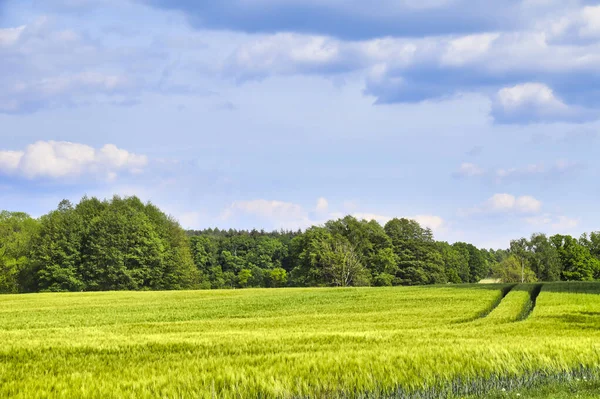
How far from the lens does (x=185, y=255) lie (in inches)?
4141

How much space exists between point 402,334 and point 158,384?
12132mm

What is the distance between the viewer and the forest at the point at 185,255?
94625 mm

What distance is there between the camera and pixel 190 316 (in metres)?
37.9

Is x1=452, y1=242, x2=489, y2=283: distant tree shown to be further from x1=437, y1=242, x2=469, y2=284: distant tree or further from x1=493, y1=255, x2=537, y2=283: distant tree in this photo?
x1=493, y1=255, x2=537, y2=283: distant tree

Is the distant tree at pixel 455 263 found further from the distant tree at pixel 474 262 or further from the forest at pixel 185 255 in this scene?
the distant tree at pixel 474 262

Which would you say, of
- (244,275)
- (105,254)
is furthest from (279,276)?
(105,254)

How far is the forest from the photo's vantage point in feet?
310

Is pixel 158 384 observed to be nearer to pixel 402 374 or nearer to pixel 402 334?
pixel 402 374

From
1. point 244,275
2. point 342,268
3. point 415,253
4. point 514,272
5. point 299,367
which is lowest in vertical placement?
point 514,272

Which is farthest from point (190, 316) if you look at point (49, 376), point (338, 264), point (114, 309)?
point (338, 264)

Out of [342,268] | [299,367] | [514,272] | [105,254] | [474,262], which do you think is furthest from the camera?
[474,262]

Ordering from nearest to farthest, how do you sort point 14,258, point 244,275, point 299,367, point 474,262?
point 299,367, point 14,258, point 244,275, point 474,262

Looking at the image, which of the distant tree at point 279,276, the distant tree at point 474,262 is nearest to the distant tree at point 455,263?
the distant tree at point 474,262

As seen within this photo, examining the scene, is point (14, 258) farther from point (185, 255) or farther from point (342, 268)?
point (342, 268)
